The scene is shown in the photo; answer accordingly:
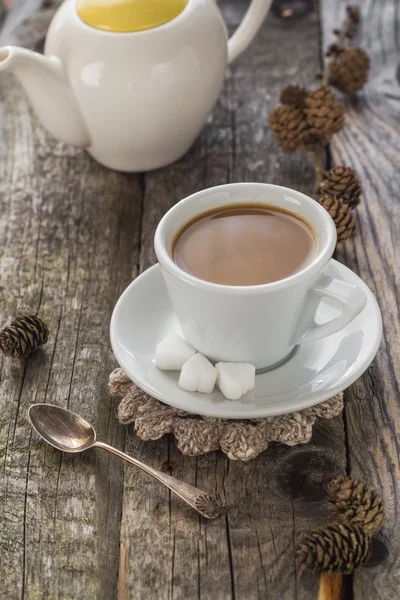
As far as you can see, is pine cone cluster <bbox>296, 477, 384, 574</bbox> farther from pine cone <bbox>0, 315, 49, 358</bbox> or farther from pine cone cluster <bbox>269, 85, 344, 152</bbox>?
pine cone cluster <bbox>269, 85, 344, 152</bbox>

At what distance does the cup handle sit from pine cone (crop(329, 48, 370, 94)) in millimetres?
844

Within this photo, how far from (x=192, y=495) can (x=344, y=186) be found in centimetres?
71

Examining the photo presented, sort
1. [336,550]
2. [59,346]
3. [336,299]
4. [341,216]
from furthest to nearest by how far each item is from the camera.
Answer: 1. [341,216]
2. [59,346]
3. [336,299]
4. [336,550]

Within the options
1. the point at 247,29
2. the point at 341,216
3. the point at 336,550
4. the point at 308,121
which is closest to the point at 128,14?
the point at 247,29

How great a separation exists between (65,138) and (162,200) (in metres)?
0.24

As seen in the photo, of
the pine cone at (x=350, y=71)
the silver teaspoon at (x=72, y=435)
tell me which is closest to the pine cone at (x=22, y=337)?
the silver teaspoon at (x=72, y=435)

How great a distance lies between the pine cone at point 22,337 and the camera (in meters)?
1.17

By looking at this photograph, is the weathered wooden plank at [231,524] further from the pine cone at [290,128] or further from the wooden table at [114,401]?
the pine cone at [290,128]

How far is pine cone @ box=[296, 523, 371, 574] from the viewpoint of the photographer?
854mm

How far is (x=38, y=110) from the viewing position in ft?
4.92

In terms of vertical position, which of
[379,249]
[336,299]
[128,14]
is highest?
[128,14]

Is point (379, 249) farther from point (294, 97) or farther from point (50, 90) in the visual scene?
point (50, 90)

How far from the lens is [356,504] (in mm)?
901

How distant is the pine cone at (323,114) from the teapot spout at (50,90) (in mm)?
459
